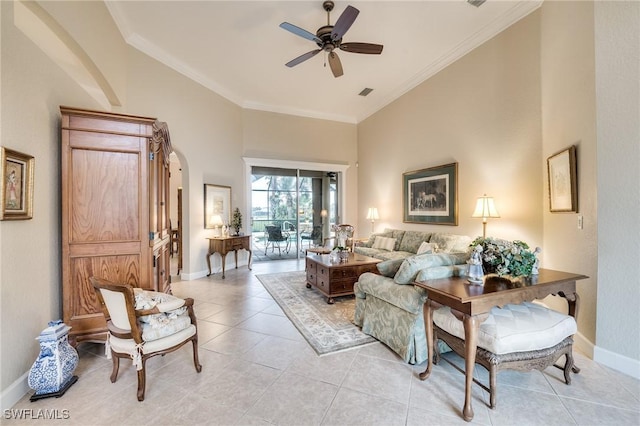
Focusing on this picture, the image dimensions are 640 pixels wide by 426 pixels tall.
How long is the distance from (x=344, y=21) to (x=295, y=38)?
1.41 meters

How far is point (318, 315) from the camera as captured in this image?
3.39 m

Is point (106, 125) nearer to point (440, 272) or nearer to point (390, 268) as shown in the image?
point (390, 268)

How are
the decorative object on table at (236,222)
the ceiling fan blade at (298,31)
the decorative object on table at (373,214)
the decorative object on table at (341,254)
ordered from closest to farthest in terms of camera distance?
1. the ceiling fan blade at (298,31)
2. the decorative object on table at (341,254)
3. the decorative object on table at (236,222)
4. the decorative object on table at (373,214)

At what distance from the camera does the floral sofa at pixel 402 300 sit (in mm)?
2258

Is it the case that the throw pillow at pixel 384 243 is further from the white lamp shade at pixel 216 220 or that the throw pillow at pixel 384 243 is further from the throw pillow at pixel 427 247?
the white lamp shade at pixel 216 220

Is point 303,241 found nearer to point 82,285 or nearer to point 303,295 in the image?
point 303,295

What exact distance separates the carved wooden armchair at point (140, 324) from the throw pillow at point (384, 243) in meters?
4.18

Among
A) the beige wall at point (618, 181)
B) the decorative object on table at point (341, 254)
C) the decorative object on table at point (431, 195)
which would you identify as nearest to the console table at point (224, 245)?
the decorative object on table at point (341, 254)

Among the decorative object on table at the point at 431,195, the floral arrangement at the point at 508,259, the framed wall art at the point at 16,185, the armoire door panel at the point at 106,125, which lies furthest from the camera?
the decorative object on table at the point at 431,195

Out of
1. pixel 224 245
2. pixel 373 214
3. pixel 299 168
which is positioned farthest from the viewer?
pixel 299 168

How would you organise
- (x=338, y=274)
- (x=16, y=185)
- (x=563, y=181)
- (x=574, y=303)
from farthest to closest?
1. (x=338, y=274)
2. (x=563, y=181)
3. (x=574, y=303)
4. (x=16, y=185)

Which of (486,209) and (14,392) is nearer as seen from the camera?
(14,392)

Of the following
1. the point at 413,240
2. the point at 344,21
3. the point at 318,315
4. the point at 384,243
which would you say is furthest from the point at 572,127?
the point at 384,243

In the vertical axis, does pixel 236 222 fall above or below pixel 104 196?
below
